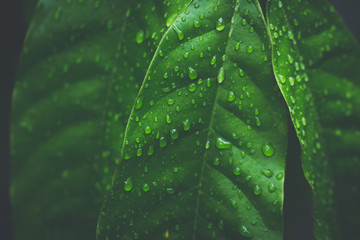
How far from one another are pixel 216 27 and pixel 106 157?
34 centimetres

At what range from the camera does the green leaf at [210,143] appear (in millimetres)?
580

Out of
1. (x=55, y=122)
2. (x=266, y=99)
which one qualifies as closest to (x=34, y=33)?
(x=55, y=122)

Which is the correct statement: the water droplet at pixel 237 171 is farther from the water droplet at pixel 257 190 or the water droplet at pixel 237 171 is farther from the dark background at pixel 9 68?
the dark background at pixel 9 68

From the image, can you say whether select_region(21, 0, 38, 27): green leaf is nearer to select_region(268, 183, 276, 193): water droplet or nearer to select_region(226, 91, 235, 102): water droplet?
select_region(226, 91, 235, 102): water droplet

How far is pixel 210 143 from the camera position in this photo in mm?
589

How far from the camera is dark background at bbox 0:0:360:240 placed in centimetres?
105

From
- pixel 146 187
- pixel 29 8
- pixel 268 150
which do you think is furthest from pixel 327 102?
pixel 29 8

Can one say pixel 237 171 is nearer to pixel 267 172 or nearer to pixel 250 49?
pixel 267 172

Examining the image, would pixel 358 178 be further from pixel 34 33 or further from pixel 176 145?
pixel 34 33

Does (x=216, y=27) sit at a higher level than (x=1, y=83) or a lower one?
higher

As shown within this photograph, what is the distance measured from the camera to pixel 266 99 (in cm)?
59

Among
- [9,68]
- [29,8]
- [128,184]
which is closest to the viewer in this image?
[128,184]

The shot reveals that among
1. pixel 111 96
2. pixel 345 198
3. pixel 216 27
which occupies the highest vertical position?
pixel 216 27

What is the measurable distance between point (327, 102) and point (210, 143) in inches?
9.2
